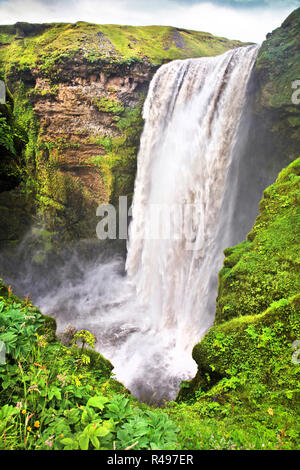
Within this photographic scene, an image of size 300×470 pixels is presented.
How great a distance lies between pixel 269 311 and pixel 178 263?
22.2 ft

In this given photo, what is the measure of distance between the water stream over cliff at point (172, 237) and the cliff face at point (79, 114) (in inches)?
47.8

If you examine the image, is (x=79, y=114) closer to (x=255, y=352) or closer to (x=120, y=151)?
(x=120, y=151)

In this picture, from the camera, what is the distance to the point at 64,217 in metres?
13.7

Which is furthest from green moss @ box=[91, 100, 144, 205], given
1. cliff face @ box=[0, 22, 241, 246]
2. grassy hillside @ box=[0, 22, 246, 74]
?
grassy hillside @ box=[0, 22, 246, 74]

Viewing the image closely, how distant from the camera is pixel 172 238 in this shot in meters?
10.5

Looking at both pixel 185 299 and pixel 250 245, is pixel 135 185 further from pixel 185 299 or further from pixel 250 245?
pixel 250 245

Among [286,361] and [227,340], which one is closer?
[286,361]

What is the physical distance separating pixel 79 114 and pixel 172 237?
8039mm

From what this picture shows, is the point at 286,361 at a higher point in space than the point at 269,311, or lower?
lower

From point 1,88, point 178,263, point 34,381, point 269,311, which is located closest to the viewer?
point 34,381

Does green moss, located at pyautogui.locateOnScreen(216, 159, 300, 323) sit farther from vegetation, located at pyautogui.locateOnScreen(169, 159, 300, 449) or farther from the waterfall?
the waterfall

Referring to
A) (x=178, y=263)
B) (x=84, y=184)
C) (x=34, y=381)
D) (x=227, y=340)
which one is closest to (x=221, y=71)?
(x=178, y=263)

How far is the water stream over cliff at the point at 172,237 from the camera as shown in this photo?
833cm
